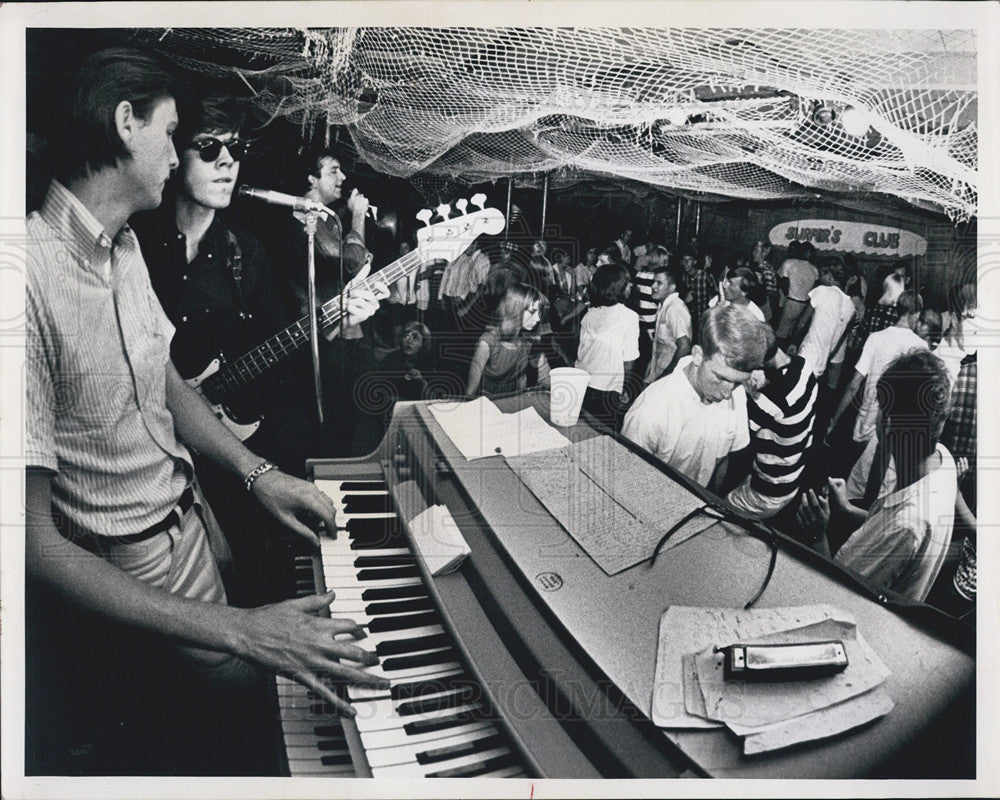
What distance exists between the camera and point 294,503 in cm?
214

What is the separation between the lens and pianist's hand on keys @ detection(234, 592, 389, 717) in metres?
2.01

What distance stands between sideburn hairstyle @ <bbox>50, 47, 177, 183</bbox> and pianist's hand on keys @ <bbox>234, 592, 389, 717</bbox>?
1.18 m

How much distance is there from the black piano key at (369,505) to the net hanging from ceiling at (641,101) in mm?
834

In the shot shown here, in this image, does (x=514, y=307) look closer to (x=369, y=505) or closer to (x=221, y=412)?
(x=369, y=505)

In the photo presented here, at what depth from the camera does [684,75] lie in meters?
2.14

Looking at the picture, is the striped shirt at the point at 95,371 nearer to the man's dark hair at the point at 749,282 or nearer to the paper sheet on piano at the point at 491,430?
the paper sheet on piano at the point at 491,430

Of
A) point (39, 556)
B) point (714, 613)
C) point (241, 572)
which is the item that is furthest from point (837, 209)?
point (39, 556)

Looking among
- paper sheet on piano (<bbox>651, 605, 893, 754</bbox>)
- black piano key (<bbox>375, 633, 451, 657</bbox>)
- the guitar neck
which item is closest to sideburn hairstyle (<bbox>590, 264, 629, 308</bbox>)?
the guitar neck

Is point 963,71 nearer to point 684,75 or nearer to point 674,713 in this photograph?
point 684,75

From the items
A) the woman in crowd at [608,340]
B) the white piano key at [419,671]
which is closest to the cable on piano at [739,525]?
the woman in crowd at [608,340]

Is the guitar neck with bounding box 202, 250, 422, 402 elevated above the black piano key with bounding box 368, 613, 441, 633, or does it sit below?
above

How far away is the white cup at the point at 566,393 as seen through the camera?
217cm

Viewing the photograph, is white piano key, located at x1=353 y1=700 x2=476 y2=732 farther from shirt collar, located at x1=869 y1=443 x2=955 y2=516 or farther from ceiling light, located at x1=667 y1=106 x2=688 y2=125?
ceiling light, located at x1=667 y1=106 x2=688 y2=125

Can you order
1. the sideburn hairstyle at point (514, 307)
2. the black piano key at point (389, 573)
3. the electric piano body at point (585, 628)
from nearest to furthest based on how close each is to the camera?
the electric piano body at point (585, 628) < the black piano key at point (389, 573) < the sideburn hairstyle at point (514, 307)
